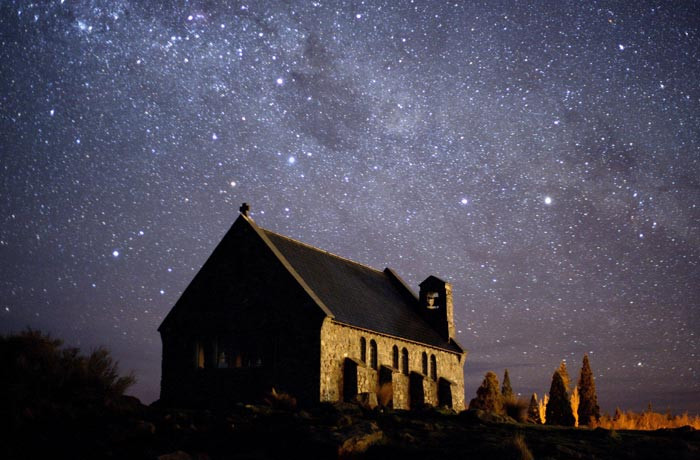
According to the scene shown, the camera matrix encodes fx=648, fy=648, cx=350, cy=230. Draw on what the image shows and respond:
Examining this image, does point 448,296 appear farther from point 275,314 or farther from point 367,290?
point 275,314

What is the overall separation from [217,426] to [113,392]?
14.4 ft

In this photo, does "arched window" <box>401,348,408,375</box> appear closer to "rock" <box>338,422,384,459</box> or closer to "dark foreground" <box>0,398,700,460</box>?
"dark foreground" <box>0,398,700,460</box>

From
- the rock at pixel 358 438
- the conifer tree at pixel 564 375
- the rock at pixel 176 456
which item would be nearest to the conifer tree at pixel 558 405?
the conifer tree at pixel 564 375

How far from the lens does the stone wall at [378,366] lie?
2828 centimetres

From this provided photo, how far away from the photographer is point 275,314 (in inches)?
1150

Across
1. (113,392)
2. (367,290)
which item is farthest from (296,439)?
(367,290)

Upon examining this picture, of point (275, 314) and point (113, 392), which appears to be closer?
point (113, 392)

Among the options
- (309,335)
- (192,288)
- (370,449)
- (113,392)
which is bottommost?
(370,449)

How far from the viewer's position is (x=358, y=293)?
36.2 metres

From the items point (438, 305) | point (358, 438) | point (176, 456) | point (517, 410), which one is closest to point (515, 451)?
point (358, 438)

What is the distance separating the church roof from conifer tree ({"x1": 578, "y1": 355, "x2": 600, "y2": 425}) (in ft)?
48.7

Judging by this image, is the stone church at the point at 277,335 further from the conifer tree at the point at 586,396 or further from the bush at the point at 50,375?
the conifer tree at the point at 586,396

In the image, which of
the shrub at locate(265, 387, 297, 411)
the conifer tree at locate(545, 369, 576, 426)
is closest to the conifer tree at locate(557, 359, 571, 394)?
the conifer tree at locate(545, 369, 576, 426)

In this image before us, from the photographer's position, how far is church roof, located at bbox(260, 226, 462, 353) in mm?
31750
